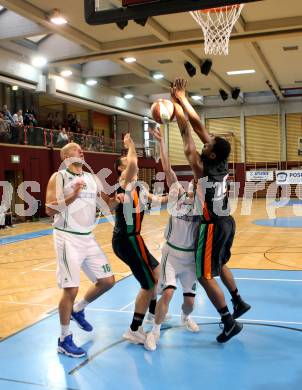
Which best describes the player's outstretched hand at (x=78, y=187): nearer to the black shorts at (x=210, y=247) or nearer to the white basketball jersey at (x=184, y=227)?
the white basketball jersey at (x=184, y=227)

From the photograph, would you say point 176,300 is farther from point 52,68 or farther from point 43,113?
point 43,113

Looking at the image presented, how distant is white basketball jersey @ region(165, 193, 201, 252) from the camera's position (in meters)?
4.71

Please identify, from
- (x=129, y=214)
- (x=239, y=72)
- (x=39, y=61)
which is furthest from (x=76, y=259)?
(x=239, y=72)

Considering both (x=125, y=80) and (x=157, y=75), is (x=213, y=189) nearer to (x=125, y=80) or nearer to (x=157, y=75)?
(x=157, y=75)

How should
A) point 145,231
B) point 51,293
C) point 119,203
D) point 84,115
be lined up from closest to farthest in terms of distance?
1. point 119,203
2. point 51,293
3. point 145,231
4. point 84,115

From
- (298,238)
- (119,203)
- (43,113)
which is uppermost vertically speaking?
(43,113)

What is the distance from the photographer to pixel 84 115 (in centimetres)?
2702

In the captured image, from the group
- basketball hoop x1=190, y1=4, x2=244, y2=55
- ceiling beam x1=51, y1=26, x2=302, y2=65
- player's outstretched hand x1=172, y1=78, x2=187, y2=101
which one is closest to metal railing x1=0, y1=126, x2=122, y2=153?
ceiling beam x1=51, y1=26, x2=302, y2=65

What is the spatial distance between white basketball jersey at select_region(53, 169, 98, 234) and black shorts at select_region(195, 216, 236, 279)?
1146 mm

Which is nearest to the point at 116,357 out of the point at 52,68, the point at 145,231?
the point at 145,231

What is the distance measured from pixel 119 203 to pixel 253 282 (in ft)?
11.5

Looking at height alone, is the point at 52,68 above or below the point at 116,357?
above

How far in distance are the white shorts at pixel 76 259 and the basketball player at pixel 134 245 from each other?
23cm

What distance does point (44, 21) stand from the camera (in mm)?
14031
